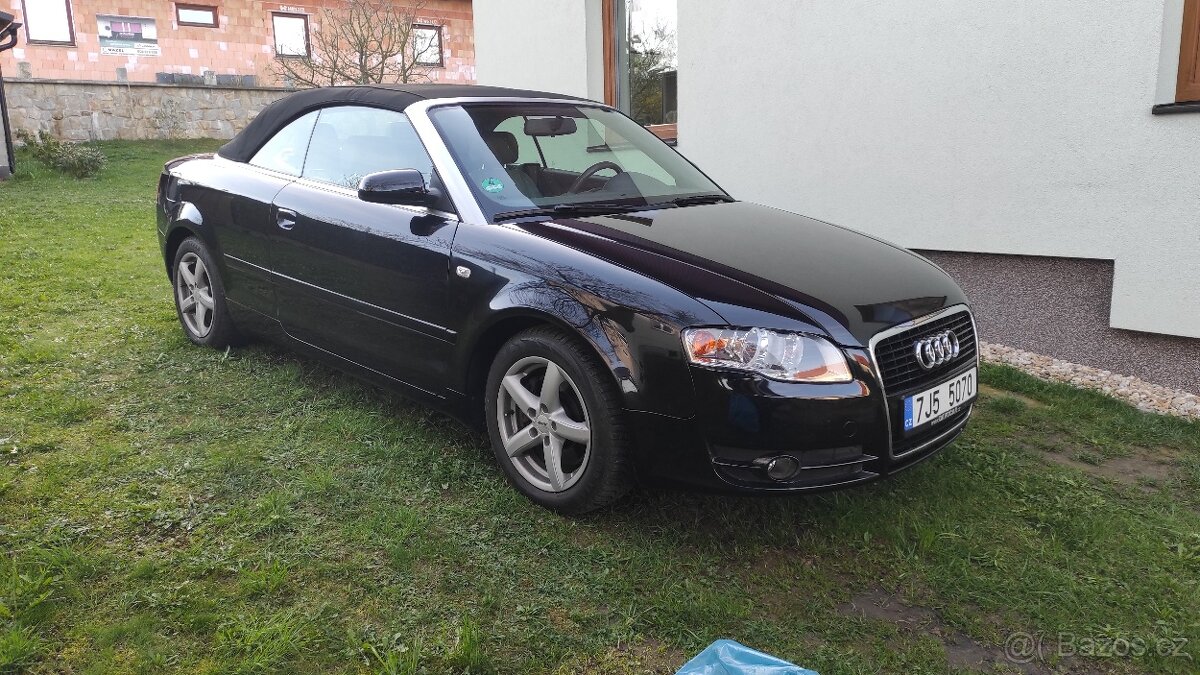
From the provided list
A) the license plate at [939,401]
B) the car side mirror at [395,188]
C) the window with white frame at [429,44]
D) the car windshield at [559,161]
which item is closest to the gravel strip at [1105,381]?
the license plate at [939,401]

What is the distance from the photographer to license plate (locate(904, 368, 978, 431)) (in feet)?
9.30

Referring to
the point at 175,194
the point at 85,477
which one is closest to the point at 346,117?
the point at 175,194

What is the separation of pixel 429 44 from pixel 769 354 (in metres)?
26.6

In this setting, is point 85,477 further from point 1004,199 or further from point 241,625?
point 1004,199

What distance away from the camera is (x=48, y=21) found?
22.3 meters

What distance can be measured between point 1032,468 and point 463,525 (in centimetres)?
243

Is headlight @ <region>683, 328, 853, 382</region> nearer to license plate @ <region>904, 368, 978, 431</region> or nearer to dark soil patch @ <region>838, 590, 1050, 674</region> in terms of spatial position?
license plate @ <region>904, 368, 978, 431</region>

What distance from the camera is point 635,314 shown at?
2.77m

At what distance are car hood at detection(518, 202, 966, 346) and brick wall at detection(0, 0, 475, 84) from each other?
887 inches

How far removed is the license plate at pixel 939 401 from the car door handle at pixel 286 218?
276cm

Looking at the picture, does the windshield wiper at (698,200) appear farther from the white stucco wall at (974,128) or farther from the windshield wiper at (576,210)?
the white stucco wall at (974,128)

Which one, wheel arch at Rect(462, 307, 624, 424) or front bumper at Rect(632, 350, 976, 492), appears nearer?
front bumper at Rect(632, 350, 976, 492)

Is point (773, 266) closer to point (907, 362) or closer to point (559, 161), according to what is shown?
point (907, 362)

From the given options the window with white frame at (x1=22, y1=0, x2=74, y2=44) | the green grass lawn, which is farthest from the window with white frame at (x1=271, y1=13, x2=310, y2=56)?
the green grass lawn
